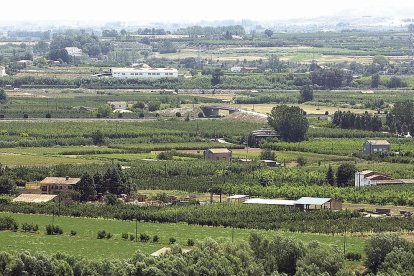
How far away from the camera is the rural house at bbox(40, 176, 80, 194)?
121ft

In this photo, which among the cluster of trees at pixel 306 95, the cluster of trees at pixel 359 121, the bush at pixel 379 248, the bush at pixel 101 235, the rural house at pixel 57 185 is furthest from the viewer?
the cluster of trees at pixel 306 95

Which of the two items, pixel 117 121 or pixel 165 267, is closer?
pixel 165 267

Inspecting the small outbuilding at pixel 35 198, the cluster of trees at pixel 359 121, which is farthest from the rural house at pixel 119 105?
the small outbuilding at pixel 35 198

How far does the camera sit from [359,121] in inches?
2120

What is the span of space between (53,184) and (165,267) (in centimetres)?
1340

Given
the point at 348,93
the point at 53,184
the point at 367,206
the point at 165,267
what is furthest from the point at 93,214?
the point at 348,93

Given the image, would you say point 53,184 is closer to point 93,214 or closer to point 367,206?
point 93,214

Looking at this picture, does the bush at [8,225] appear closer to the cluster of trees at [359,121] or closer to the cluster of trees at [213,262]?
the cluster of trees at [213,262]

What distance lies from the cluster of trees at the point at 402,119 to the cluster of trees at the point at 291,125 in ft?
13.6

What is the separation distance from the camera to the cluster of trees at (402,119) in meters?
52.8

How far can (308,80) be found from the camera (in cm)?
7756

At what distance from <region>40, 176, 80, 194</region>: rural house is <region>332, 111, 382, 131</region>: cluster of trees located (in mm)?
18695

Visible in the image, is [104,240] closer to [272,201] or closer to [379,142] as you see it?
[272,201]

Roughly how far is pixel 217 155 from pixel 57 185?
8302mm
